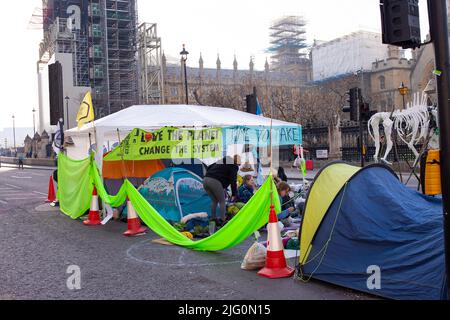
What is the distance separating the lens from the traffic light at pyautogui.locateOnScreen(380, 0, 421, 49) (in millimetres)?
5090

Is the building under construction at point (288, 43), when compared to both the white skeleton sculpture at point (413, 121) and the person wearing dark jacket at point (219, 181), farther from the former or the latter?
the person wearing dark jacket at point (219, 181)

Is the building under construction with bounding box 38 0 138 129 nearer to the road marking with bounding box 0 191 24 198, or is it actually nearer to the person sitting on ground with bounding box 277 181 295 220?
the road marking with bounding box 0 191 24 198

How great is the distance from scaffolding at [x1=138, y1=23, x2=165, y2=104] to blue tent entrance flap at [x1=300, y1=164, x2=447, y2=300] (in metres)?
62.7

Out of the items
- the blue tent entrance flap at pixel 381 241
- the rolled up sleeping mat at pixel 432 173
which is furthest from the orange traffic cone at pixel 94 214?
the rolled up sleeping mat at pixel 432 173

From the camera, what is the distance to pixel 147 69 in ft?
237

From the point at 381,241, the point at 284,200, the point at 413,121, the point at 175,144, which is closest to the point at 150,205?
the point at 175,144

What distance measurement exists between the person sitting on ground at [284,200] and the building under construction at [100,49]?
5642 centimetres

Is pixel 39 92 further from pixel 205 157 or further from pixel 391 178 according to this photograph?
pixel 391 178

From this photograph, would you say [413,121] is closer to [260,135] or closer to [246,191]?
[260,135]

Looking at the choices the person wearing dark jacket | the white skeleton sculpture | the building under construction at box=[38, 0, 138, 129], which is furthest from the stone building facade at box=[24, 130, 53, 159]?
the person wearing dark jacket

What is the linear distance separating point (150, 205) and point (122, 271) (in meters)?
3.20

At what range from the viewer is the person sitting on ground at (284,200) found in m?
9.39

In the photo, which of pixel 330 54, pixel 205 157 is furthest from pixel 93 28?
pixel 205 157

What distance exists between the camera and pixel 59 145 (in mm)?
15398
